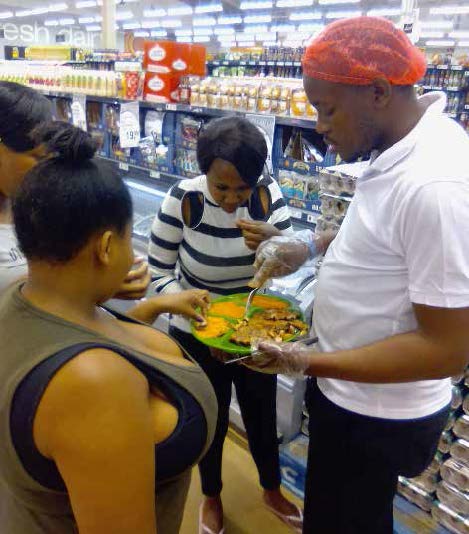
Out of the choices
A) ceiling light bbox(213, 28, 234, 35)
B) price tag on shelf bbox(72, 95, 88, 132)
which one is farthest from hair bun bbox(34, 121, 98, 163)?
ceiling light bbox(213, 28, 234, 35)

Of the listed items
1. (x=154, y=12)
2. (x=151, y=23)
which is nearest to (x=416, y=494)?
(x=154, y=12)

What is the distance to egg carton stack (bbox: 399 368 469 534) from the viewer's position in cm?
205

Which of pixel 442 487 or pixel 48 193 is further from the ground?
pixel 48 193

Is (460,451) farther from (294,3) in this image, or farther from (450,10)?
(450,10)

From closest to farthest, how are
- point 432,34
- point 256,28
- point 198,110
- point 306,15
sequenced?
point 198,110, point 306,15, point 432,34, point 256,28

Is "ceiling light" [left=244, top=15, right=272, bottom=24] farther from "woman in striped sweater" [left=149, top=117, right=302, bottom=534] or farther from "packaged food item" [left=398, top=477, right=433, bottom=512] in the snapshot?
"packaged food item" [left=398, top=477, right=433, bottom=512]

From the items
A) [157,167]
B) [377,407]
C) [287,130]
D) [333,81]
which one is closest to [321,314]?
[377,407]

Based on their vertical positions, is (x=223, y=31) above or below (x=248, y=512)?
above

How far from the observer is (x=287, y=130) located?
2.44 meters

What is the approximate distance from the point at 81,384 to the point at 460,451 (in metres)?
1.90

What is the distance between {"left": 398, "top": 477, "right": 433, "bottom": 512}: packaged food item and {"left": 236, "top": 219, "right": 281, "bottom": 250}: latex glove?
1430 mm

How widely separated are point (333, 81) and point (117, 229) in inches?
24.4

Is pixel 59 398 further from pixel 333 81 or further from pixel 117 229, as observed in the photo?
pixel 333 81

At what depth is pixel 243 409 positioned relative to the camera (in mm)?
2201
